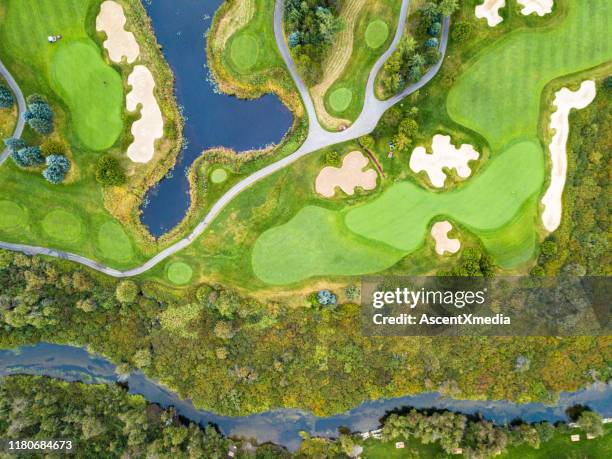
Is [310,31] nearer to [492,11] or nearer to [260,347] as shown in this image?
[492,11]

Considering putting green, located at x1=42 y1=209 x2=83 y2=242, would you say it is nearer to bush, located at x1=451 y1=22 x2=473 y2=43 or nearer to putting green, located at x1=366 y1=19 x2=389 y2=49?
putting green, located at x1=366 y1=19 x2=389 y2=49

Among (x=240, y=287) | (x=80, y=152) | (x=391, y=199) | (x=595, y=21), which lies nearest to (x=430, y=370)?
(x=391, y=199)

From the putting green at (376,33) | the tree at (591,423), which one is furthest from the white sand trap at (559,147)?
the tree at (591,423)

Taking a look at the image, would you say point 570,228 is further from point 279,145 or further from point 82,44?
point 82,44

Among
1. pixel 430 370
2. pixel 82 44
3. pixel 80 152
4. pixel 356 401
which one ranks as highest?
pixel 82 44

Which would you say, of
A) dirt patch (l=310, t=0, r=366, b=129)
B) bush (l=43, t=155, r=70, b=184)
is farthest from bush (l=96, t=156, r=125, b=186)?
dirt patch (l=310, t=0, r=366, b=129)

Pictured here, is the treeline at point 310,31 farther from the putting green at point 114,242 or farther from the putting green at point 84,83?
the putting green at point 114,242
